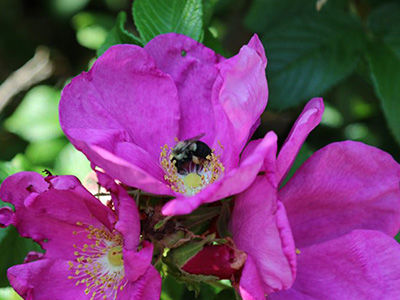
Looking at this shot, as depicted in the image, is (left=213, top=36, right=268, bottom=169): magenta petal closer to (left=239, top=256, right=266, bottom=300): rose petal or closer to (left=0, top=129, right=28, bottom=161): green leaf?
(left=239, top=256, right=266, bottom=300): rose petal

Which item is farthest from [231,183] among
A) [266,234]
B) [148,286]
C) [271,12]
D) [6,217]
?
[271,12]

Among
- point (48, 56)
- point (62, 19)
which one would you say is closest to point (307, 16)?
point (48, 56)

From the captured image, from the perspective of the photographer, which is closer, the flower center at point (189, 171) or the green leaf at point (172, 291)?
the flower center at point (189, 171)

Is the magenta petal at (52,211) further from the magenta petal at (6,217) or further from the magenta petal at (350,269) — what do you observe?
the magenta petal at (350,269)

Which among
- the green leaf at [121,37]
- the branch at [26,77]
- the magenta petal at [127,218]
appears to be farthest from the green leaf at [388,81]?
the branch at [26,77]

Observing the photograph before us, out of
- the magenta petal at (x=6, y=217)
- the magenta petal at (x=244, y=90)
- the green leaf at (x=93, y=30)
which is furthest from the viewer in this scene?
the green leaf at (x=93, y=30)

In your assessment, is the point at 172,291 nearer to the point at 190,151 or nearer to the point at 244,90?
the point at 190,151

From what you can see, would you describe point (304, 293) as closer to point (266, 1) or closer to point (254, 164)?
point (254, 164)
